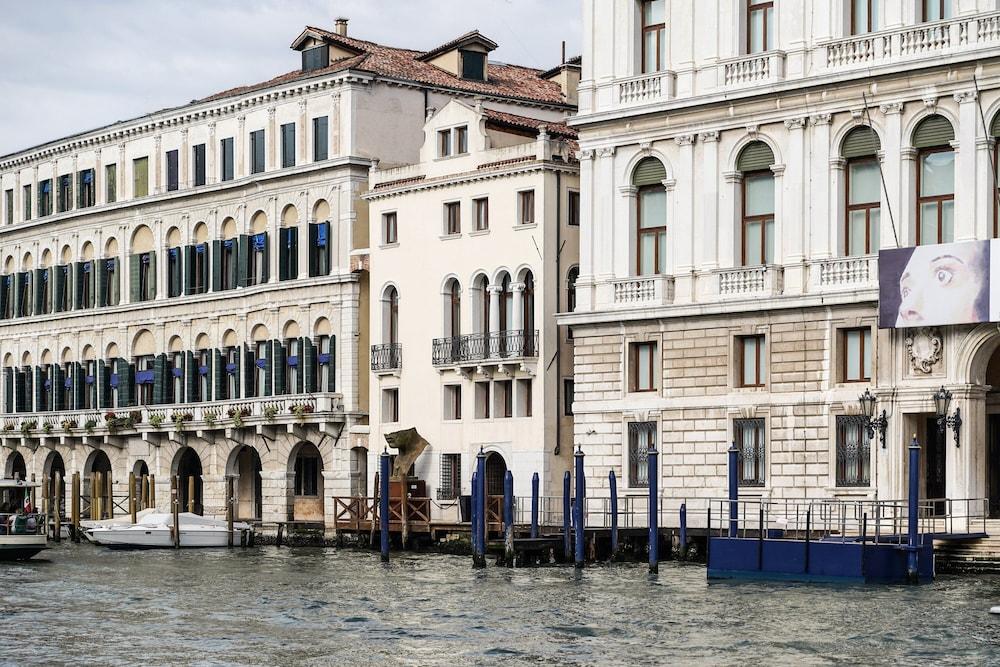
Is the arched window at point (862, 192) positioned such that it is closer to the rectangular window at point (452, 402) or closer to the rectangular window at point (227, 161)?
the rectangular window at point (452, 402)

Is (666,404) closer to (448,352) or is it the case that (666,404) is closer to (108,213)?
(448,352)

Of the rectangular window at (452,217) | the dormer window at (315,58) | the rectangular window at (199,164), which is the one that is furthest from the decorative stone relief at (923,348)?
the rectangular window at (199,164)

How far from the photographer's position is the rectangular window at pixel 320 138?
2330 inches

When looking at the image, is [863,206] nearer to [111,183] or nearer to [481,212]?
[481,212]

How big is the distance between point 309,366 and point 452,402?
623cm

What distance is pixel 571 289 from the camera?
5188cm

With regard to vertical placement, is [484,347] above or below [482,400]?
above

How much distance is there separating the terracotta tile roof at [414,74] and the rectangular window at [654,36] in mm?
11719

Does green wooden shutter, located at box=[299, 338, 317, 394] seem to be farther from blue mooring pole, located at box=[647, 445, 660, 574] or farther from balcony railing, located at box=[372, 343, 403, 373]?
blue mooring pole, located at box=[647, 445, 660, 574]

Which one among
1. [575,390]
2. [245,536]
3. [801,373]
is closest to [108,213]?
[245,536]

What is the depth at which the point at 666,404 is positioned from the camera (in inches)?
1843

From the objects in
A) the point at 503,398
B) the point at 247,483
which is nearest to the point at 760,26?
the point at 503,398

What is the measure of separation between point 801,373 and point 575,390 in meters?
6.25

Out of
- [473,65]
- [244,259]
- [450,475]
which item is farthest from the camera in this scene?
[244,259]
